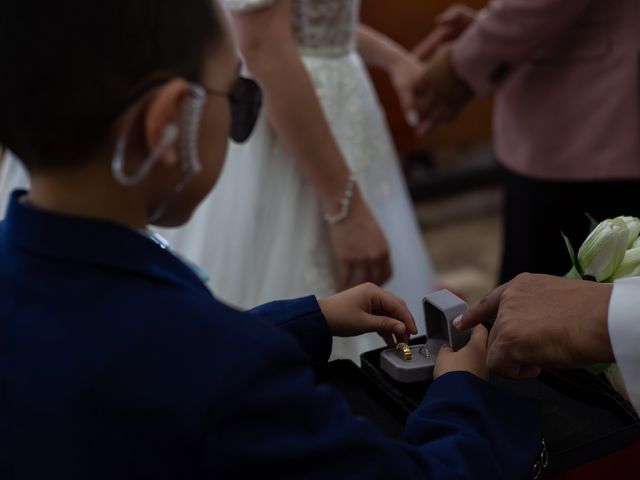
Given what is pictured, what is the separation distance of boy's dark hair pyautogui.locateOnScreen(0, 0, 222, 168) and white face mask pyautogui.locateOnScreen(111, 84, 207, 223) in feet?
0.07

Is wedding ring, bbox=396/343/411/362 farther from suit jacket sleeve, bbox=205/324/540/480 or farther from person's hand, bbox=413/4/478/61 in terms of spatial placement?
person's hand, bbox=413/4/478/61

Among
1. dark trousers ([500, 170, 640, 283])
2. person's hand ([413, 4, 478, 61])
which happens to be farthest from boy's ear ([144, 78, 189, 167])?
person's hand ([413, 4, 478, 61])

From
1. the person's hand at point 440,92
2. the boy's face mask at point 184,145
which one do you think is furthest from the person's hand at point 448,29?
the boy's face mask at point 184,145

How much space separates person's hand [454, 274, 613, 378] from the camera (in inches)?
27.6

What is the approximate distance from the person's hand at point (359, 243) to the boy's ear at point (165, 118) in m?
0.71

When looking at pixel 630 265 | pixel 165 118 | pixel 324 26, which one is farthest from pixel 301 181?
pixel 165 118

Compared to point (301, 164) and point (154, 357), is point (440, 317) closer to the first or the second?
point (154, 357)

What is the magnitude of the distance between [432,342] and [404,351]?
4 centimetres

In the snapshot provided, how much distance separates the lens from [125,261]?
571 mm

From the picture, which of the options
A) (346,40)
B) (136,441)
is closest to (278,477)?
(136,441)

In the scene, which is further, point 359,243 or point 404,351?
point 359,243

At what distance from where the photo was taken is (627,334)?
69cm

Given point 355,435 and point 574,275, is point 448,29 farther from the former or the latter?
point 355,435

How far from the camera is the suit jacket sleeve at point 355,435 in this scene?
1.75 ft
